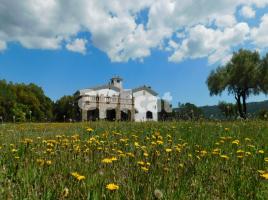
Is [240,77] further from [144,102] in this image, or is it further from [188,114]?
[188,114]

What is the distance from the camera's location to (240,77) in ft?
170

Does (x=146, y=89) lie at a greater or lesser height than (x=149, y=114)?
greater

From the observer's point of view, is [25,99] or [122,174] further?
[25,99]

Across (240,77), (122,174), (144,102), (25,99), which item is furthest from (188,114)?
(144,102)

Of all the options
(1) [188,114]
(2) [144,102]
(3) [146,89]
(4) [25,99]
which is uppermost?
(3) [146,89]

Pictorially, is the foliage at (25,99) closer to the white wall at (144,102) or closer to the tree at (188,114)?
the white wall at (144,102)

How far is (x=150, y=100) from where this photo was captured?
81.9 metres

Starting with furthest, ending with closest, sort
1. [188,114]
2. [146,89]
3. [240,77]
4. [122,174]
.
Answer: [146,89], [240,77], [188,114], [122,174]

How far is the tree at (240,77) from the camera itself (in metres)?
50.6

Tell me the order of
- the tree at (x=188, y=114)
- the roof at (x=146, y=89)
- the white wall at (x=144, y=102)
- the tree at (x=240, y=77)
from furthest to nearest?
the roof at (x=146, y=89)
the white wall at (x=144, y=102)
the tree at (x=240, y=77)
the tree at (x=188, y=114)

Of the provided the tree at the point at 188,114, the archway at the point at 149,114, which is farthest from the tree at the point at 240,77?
the tree at the point at 188,114

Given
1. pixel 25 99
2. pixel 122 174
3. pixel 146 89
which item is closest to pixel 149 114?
pixel 146 89

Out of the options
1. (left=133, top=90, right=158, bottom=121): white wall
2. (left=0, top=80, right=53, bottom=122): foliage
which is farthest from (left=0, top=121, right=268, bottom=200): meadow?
(left=133, top=90, right=158, bottom=121): white wall

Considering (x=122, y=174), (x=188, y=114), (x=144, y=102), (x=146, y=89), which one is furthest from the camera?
(x=146, y=89)
